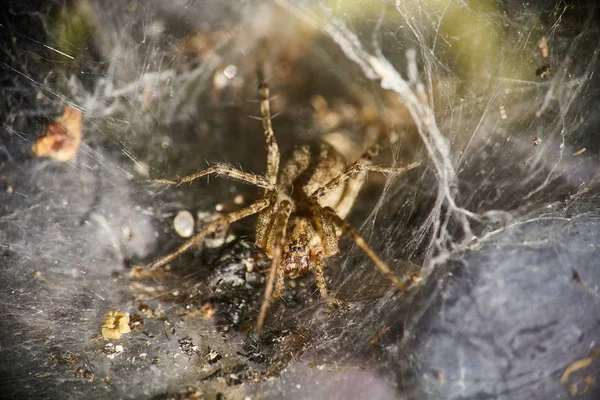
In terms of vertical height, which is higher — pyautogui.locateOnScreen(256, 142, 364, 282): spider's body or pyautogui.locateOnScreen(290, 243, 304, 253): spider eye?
pyautogui.locateOnScreen(256, 142, 364, 282): spider's body

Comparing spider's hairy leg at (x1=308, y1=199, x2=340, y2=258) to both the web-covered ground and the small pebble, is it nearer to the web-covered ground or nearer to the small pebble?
the web-covered ground

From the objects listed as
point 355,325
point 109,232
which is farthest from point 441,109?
point 109,232

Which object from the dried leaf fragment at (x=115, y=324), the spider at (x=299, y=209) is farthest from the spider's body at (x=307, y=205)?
the dried leaf fragment at (x=115, y=324)

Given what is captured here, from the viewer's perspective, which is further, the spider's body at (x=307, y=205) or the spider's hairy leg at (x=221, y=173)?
the spider's hairy leg at (x=221, y=173)

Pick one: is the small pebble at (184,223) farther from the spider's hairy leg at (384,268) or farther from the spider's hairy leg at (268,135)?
the spider's hairy leg at (384,268)

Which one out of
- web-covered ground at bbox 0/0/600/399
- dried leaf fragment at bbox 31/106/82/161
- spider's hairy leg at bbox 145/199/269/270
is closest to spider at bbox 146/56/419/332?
spider's hairy leg at bbox 145/199/269/270

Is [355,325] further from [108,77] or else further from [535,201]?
[108,77]
